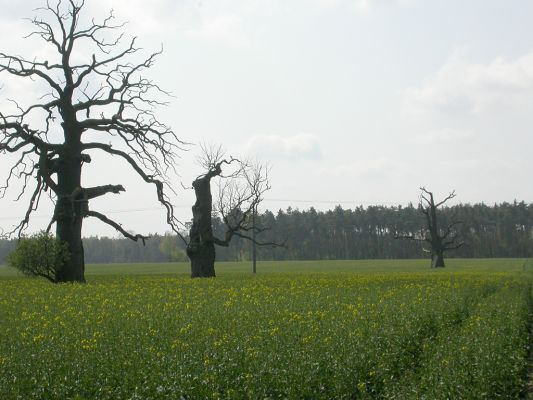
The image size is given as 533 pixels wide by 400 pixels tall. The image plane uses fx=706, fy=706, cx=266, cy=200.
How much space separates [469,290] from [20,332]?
17.4m

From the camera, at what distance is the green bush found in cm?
3531

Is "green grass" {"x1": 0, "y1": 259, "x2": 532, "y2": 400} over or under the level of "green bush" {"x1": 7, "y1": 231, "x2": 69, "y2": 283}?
under

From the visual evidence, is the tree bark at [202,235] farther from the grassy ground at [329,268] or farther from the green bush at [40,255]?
the green bush at [40,255]

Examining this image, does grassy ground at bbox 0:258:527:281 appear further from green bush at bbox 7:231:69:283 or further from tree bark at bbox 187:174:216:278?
tree bark at bbox 187:174:216:278

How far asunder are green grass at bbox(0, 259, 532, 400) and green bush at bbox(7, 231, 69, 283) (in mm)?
14301

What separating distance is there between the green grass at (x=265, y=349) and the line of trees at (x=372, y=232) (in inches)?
4972

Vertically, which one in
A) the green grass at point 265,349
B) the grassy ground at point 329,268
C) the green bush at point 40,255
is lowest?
the green grass at point 265,349

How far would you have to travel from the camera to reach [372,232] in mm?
162375

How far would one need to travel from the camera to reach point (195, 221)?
41969 millimetres

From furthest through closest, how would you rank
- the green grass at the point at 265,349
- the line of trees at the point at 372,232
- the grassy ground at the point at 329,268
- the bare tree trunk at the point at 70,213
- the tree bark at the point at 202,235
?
the line of trees at the point at 372,232
the grassy ground at the point at 329,268
the tree bark at the point at 202,235
the bare tree trunk at the point at 70,213
the green grass at the point at 265,349

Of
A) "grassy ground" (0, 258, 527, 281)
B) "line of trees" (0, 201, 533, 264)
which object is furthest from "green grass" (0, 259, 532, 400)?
"line of trees" (0, 201, 533, 264)

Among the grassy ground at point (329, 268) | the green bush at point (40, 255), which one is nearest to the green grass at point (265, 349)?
the green bush at point (40, 255)

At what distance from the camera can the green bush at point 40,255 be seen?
116 feet

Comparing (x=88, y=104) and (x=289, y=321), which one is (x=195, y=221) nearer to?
(x=88, y=104)
